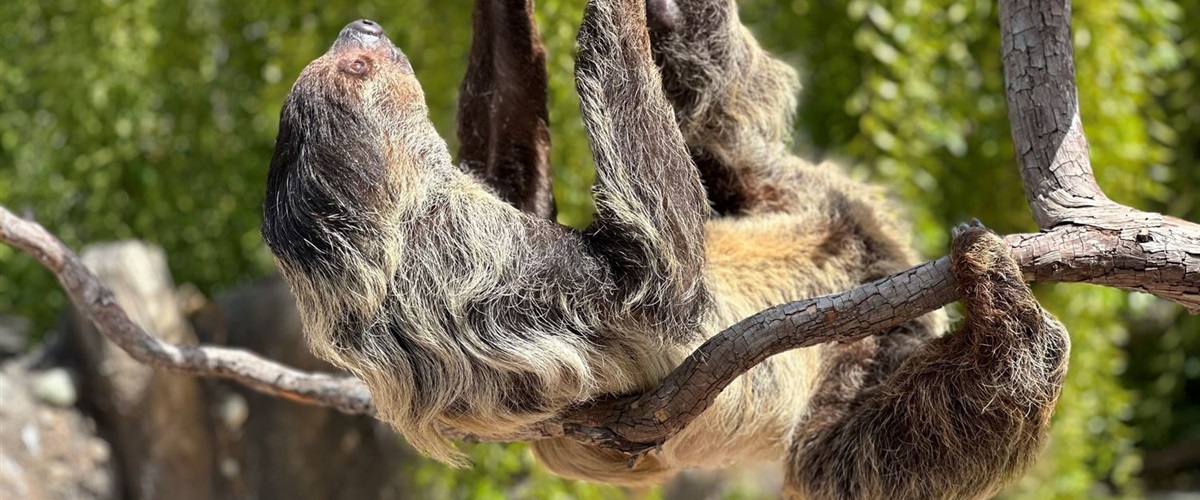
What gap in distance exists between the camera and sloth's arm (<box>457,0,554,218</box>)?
146 inches

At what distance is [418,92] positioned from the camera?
319cm

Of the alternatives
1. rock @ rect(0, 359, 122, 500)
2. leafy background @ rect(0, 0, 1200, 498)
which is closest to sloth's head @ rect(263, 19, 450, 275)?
leafy background @ rect(0, 0, 1200, 498)

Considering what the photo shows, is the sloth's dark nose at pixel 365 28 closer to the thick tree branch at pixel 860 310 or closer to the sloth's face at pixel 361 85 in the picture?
the sloth's face at pixel 361 85

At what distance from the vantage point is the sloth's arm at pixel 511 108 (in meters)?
3.71

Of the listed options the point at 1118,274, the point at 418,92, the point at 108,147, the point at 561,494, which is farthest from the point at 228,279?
the point at 1118,274

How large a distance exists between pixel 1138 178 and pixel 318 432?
188 inches

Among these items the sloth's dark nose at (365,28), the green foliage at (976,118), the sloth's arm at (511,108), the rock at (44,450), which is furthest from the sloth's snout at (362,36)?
the rock at (44,450)

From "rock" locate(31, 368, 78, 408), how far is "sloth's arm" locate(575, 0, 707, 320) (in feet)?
15.0

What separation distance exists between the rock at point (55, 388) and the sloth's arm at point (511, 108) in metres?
3.77

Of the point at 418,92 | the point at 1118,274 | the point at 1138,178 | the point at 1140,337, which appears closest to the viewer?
the point at 1118,274

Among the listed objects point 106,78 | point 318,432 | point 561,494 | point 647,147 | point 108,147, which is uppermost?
point 647,147

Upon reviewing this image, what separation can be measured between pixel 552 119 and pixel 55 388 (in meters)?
3.17

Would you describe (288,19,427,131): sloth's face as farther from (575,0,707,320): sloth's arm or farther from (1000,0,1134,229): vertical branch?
(1000,0,1134,229): vertical branch

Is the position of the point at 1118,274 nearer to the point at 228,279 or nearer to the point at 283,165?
the point at 283,165
